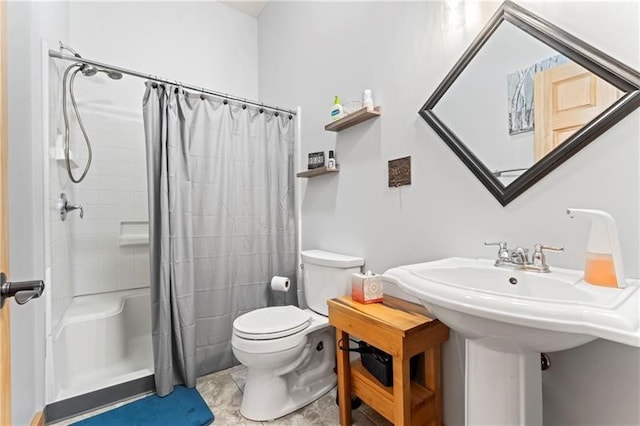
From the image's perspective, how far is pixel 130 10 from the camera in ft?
7.43

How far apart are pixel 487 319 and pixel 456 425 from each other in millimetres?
911

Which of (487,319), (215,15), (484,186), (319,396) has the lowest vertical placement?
(319,396)

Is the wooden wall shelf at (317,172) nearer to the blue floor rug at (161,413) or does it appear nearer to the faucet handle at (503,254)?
the faucet handle at (503,254)

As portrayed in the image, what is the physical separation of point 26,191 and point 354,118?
151 cm

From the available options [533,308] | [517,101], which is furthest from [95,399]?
[517,101]

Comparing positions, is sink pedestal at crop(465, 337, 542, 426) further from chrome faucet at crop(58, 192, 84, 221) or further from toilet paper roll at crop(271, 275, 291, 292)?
chrome faucet at crop(58, 192, 84, 221)

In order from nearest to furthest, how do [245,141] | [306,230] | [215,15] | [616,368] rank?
[616,368] < [245,141] < [306,230] < [215,15]

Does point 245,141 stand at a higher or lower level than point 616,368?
higher

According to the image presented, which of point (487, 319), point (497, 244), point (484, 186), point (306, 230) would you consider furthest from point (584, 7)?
point (306, 230)

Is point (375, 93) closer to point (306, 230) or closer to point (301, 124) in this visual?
point (301, 124)

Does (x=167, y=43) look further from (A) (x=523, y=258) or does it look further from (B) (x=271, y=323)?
(A) (x=523, y=258)

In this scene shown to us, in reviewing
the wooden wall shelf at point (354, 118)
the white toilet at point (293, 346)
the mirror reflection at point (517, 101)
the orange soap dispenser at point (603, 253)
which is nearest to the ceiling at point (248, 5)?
the wooden wall shelf at point (354, 118)

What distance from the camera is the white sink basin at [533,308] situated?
2.00 ft

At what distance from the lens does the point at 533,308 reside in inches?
26.0
